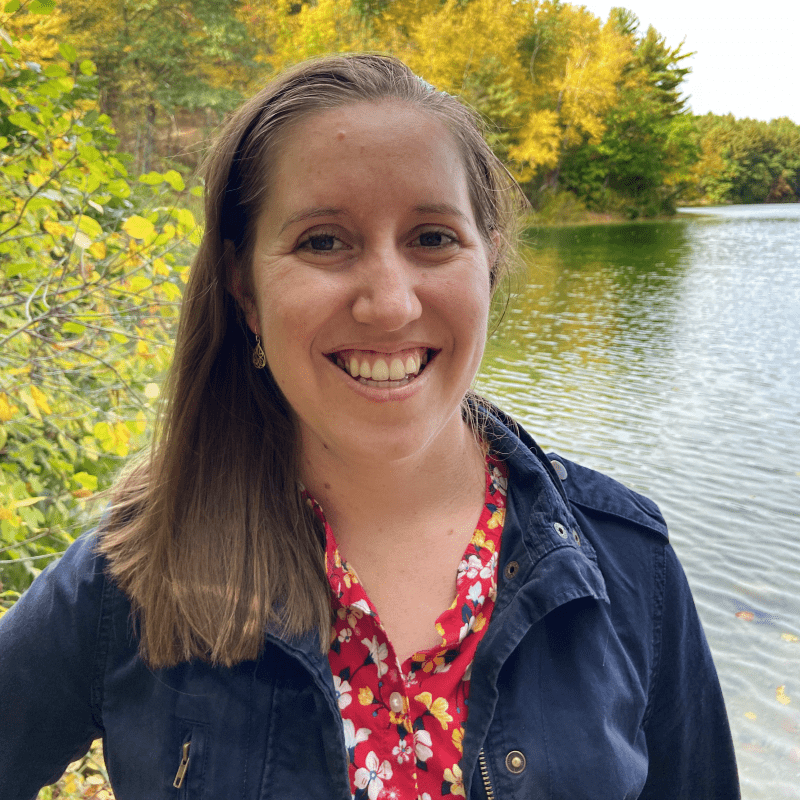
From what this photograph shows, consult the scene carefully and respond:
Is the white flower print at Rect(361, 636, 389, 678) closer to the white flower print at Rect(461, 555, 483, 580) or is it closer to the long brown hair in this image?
the long brown hair

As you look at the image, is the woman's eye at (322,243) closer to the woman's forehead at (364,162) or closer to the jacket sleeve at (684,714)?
the woman's forehead at (364,162)

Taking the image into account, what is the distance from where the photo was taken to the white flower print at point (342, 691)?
127cm

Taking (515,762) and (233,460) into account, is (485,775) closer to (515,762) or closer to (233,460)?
(515,762)

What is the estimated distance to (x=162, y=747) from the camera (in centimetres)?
126

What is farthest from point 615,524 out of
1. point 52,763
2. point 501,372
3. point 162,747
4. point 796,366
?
point 796,366

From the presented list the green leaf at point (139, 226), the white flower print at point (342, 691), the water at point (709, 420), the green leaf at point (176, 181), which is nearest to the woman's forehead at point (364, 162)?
the white flower print at point (342, 691)

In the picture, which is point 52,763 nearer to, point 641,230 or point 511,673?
point 511,673

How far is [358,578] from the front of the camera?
140 cm

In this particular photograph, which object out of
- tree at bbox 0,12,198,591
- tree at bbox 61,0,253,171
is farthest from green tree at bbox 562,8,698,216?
tree at bbox 0,12,198,591

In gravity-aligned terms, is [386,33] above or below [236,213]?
above

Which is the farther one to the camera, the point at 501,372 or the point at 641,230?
the point at 641,230

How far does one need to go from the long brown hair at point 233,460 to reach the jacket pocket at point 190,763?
12cm

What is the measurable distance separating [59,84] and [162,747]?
2172mm

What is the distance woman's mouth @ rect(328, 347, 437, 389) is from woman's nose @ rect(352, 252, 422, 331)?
0.06 meters
